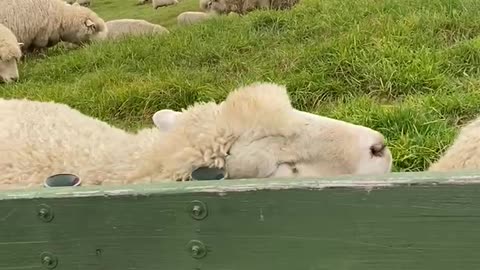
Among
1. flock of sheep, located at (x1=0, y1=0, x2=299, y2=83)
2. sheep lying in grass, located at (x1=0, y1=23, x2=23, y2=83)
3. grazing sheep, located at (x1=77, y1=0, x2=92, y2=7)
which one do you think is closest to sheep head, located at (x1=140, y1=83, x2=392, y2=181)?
sheep lying in grass, located at (x1=0, y1=23, x2=23, y2=83)

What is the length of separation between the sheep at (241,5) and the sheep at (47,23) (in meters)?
2.74

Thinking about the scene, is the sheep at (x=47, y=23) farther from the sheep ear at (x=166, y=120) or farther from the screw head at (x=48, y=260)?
the screw head at (x=48, y=260)

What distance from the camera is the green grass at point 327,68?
16.9ft

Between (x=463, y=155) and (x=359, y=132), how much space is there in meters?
0.41

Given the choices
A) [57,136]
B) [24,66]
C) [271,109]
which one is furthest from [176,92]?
[24,66]

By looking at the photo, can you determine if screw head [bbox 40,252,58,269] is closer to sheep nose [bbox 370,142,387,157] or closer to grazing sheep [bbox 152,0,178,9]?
sheep nose [bbox 370,142,387,157]

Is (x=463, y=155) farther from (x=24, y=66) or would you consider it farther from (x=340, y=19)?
(x=24, y=66)

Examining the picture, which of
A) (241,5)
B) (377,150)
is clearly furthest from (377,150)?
(241,5)

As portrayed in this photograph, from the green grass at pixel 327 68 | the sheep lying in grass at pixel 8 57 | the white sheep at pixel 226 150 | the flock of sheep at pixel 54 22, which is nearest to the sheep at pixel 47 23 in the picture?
the flock of sheep at pixel 54 22

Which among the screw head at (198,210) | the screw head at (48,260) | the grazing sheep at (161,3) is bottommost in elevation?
the grazing sheep at (161,3)

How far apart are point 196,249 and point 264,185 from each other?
0.19m

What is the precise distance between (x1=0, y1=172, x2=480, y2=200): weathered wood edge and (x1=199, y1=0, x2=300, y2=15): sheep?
12648mm

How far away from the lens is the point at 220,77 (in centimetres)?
746

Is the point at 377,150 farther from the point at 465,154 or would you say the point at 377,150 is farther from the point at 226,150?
the point at 226,150
